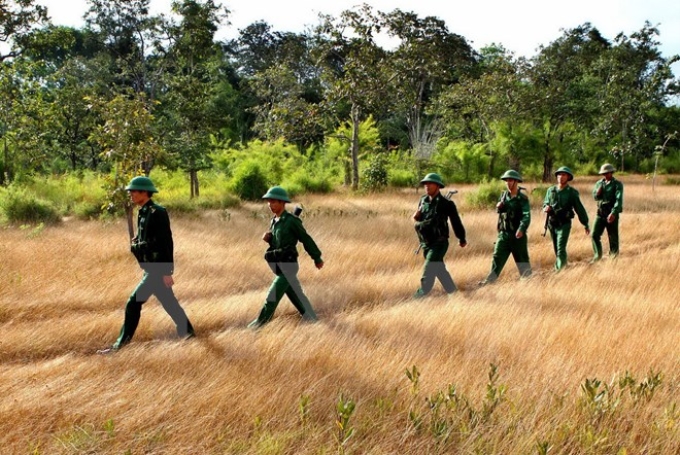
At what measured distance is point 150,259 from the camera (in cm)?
495

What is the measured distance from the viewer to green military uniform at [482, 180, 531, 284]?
716cm

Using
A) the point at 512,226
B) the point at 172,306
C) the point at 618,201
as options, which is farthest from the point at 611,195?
the point at 172,306

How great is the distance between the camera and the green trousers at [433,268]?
21.4 feet

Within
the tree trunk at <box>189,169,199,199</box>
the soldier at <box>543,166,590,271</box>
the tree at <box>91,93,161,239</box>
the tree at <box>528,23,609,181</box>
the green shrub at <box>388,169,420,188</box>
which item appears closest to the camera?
the soldier at <box>543,166,590,271</box>

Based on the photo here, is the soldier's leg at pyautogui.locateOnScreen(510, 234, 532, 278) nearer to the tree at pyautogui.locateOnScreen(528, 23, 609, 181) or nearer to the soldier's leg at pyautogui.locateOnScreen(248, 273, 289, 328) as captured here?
the soldier's leg at pyautogui.locateOnScreen(248, 273, 289, 328)

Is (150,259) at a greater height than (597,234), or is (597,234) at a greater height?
(150,259)

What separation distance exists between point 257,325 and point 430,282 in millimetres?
2434

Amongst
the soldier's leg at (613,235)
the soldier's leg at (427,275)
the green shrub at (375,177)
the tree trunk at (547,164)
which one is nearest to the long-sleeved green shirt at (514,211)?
the soldier's leg at (427,275)

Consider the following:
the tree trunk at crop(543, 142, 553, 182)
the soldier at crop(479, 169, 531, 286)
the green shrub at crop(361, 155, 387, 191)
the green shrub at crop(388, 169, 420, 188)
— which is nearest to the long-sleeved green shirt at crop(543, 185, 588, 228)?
the soldier at crop(479, 169, 531, 286)

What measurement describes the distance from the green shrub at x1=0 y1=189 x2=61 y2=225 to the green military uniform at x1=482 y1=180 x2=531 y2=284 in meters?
11.4

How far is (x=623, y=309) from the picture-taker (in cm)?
538

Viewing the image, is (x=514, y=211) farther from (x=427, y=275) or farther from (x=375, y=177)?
(x=375, y=177)

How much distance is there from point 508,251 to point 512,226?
416 millimetres

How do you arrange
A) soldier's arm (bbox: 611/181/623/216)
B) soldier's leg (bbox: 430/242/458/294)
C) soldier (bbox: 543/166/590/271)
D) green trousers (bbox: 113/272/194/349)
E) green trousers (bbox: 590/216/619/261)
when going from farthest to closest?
green trousers (bbox: 590/216/619/261) < soldier's arm (bbox: 611/181/623/216) < soldier (bbox: 543/166/590/271) < soldier's leg (bbox: 430/242/458/294) < green trousers (bbox: 113/272/194/349)
